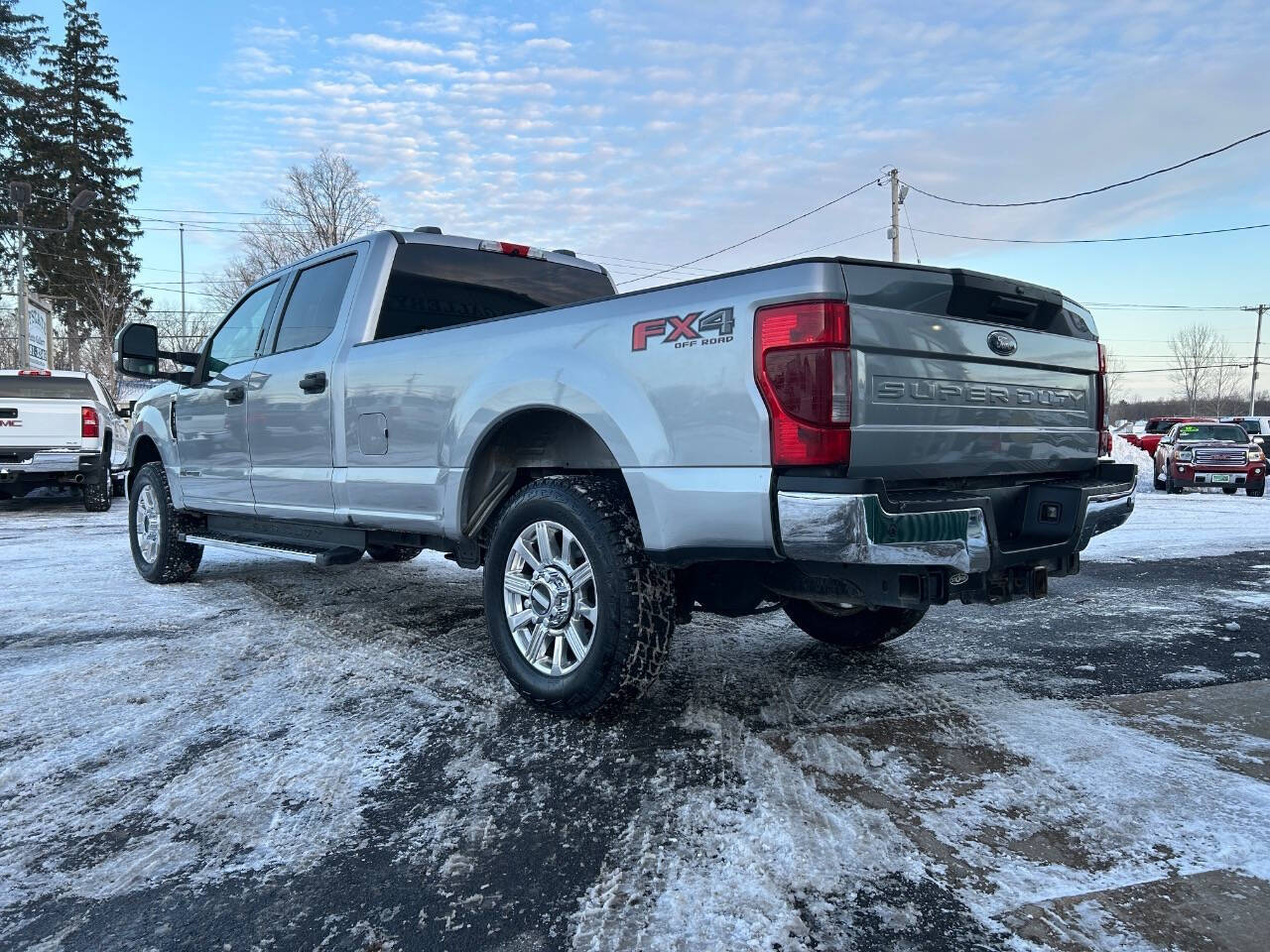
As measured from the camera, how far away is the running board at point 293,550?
446cm

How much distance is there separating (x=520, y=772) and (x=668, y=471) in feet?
3.59

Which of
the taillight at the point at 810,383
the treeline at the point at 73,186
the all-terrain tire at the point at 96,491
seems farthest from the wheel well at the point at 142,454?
the treeline at the point at 73,186

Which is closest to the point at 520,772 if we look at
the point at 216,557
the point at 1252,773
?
the point at 1252,773

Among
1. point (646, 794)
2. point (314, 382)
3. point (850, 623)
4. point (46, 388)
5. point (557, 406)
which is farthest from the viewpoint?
point (46, 388)

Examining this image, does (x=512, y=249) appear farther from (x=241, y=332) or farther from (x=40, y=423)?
(x=40, y=423)

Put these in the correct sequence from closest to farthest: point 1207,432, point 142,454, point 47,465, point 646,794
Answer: point 646,794
point 142,454
point 47,465
point 1207,432

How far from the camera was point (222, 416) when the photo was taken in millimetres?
5387

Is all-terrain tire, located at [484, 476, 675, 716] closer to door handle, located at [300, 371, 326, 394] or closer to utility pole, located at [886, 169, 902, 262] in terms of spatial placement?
door handle, located at [300, 371, 326, 394]

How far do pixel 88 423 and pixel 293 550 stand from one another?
329 inches

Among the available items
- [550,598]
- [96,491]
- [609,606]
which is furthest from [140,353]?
[96,491]

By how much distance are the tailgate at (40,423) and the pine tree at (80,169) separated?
124 ft

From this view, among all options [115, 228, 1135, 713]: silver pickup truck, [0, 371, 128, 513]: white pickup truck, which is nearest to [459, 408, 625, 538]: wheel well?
[115, 228, 1135, 713]: silver pickup truck

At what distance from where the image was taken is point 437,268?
462 centimetres

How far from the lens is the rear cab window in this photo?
449 centimetres
